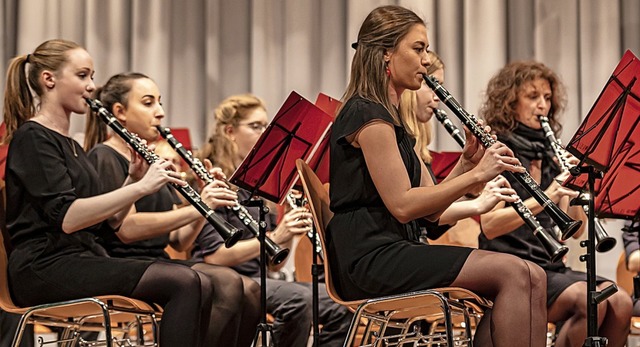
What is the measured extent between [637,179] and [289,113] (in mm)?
1115

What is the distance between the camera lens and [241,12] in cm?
577

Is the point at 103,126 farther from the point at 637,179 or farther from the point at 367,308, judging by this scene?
the point at 637,179

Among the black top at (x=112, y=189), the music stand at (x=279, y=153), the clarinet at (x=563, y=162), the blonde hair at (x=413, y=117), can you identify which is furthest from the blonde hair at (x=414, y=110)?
the black top at (x=112, y=189)

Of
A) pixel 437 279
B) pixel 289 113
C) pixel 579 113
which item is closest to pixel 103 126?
pixel 289 113

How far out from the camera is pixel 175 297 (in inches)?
120

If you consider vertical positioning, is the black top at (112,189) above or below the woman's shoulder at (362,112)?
below

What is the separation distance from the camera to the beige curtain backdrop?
5570 mm

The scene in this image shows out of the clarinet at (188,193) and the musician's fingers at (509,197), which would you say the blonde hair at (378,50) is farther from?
the clarinet at (188,193)

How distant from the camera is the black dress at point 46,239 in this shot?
119 inches

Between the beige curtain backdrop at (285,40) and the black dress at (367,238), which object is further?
the beige curtain backdrop at (285,40)

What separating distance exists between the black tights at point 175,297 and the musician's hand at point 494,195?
919mm

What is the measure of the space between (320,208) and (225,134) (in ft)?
5.05

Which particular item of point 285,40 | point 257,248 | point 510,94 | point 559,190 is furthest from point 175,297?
point 285,40

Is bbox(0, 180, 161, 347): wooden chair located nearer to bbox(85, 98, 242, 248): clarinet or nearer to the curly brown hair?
bbox(85, 98, 242, 248): clarinet
